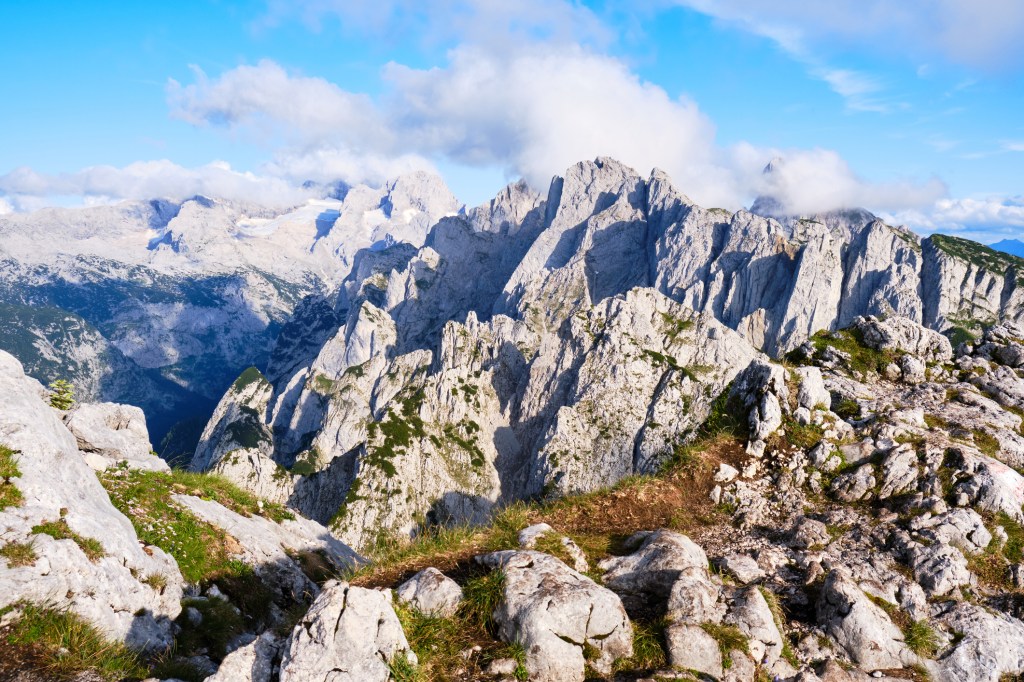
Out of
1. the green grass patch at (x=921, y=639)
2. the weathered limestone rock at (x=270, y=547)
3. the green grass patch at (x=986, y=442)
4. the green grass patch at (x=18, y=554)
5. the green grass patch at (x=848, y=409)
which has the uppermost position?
the green grass patch at (x=848, y=409)

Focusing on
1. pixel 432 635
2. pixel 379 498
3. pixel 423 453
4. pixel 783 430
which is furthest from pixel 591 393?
pixel 432 635

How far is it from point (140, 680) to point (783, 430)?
1981 cm

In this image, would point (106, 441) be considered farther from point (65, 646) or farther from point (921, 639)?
point (921, 639)

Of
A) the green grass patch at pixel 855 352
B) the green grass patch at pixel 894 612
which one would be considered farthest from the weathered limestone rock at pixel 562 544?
the green grass patch at pixel 855 352

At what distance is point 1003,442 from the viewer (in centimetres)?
1812

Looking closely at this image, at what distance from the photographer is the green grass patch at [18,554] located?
10.0m

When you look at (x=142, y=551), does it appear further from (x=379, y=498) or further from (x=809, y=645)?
(x=379, y=498)

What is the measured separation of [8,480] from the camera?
1152cm

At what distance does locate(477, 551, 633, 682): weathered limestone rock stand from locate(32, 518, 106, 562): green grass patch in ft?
31.5

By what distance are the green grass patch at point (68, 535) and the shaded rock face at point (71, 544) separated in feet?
0.11

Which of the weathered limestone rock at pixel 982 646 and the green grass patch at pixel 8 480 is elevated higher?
the green grass patch at pixel 8 480

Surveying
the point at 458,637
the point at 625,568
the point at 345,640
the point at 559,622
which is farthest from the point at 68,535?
the point at 625,568

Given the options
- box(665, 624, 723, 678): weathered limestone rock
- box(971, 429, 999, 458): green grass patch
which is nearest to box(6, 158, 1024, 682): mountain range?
box(665, 624, 723, 678): weathered limestone rock

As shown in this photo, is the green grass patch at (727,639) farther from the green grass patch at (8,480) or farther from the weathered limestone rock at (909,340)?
the weathered limestone rock at (909,340)
